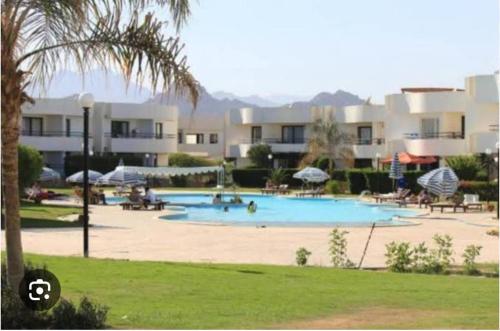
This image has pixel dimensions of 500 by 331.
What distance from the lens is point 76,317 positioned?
827cm

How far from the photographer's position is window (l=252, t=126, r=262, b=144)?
222 feet

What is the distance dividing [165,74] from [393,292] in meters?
3.89

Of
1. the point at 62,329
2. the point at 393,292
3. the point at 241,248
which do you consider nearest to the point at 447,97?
the point at 241,248

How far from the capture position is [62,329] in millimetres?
8141

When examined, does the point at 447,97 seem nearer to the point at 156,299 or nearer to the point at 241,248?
the point at 241,248

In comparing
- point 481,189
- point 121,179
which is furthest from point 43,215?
point 481,189

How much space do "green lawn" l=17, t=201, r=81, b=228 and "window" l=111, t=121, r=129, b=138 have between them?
29.1 meters

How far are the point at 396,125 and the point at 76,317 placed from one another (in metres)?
49.4

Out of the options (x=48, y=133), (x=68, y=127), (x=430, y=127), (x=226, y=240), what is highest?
(x=68, y=127)

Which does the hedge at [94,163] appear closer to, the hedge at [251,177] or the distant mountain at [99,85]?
the hedge at [251,177]

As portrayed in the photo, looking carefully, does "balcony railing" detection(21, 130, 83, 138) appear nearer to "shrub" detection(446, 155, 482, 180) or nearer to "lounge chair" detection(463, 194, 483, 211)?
"shrub" detection(446, 155, 482, 180)

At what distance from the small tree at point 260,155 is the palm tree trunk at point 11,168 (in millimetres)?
52935

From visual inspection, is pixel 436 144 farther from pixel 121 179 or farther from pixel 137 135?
pixel 137 135

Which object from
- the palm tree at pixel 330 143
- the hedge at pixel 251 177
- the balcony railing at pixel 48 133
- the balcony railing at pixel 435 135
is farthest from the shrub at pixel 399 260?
the balcony railing at pixel 48 133
